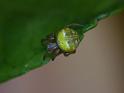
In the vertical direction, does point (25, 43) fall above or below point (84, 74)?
above

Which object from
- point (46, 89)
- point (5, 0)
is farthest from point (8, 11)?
point (46, 89)

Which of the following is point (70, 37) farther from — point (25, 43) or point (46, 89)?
point (46, 89)

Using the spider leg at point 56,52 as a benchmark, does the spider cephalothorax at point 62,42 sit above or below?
above

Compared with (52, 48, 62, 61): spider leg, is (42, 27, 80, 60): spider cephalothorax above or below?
above

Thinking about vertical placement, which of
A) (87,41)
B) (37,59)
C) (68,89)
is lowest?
(68,89)
